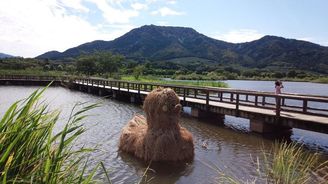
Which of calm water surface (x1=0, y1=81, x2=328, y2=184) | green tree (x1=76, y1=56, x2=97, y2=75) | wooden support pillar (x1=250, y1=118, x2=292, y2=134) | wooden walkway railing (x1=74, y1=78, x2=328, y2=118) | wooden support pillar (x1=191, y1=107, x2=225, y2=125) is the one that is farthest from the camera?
green tree (x1=76, y1=56, x2=97, y2=75)

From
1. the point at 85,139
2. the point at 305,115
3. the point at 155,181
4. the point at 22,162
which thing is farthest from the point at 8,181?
the point at 305,115

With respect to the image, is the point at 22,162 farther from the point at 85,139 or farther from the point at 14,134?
the point at 85,139

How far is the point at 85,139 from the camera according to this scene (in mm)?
13609

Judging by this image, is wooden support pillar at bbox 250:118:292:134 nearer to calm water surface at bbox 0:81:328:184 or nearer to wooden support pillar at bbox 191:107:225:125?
calm water surface at bbox 0:81:328:184


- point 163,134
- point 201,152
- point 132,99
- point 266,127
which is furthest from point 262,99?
point 132,99

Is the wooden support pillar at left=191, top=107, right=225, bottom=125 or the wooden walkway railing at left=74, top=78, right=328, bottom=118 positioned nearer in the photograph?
the wooden walkway railing at left=74, top=78, right=328, bottom=118

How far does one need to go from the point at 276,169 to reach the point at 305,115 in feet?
37.7

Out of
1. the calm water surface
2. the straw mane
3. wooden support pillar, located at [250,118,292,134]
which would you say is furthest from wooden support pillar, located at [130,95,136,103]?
the straw mane

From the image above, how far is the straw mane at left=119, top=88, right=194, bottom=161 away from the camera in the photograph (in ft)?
33.8

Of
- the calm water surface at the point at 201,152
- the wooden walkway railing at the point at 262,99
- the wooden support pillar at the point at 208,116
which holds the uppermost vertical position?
the wooden walkway railing at the point at 262,99

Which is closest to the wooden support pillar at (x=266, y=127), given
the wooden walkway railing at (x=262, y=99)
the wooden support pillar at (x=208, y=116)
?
the wooden walkway railing at (x=262, y=99)

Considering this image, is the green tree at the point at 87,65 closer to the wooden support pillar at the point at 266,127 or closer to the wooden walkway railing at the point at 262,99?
the wooden walkway railing at the point at 262,99

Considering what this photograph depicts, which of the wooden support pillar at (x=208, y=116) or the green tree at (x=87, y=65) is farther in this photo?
the green tree at (x=87, y=65)

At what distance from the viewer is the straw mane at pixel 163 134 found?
405 inches
